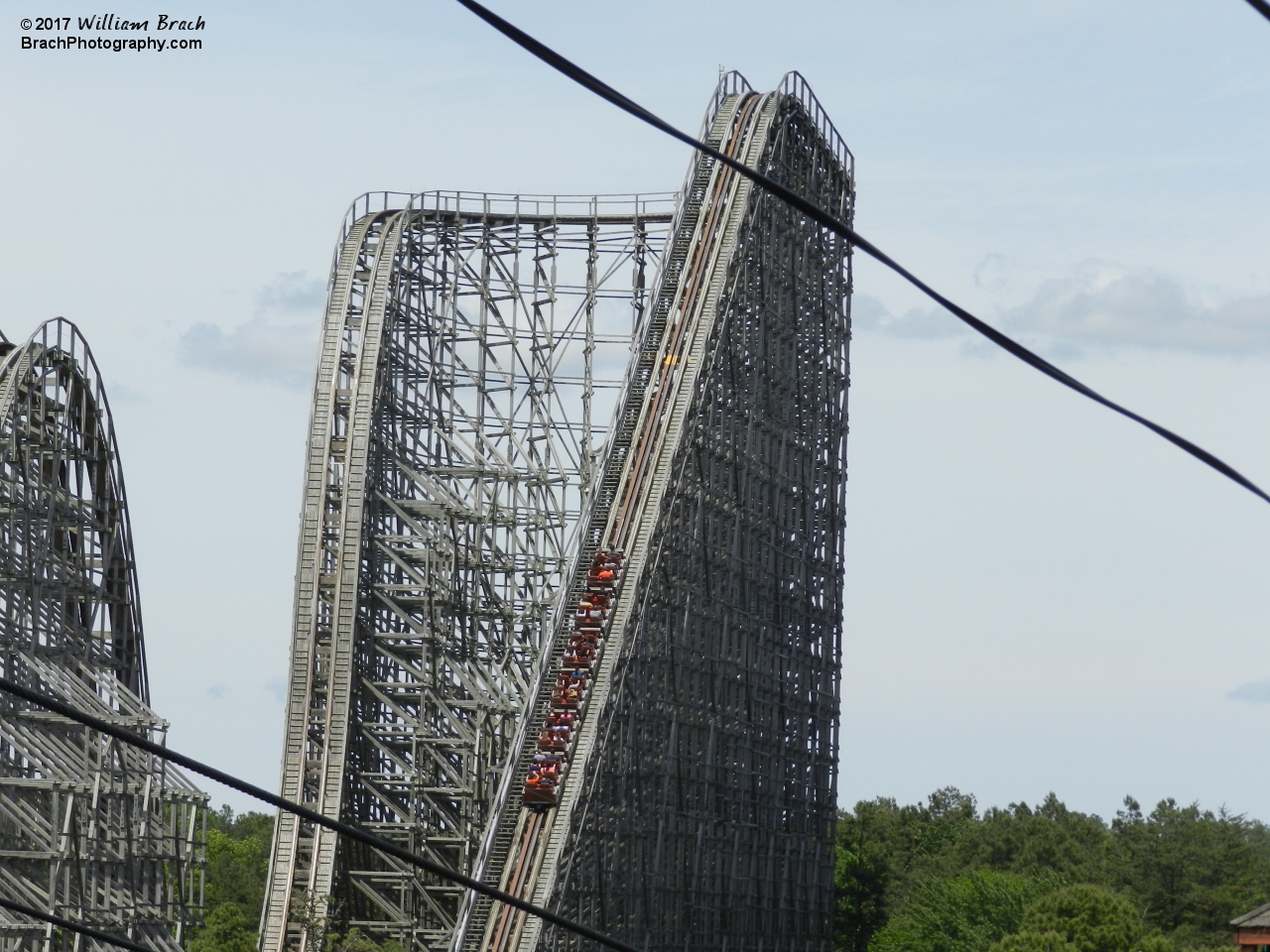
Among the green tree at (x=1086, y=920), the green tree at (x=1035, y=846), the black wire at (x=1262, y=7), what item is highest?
the green tree at (x=1035, y=846)

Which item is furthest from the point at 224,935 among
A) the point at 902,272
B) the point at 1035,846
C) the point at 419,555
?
the point at 902,272

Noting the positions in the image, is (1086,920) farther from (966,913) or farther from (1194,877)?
(1194,877)

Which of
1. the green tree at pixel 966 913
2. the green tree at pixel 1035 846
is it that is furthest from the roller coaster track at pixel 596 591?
the green tree at pixel 1035 846

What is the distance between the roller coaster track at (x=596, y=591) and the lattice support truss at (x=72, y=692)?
4.03 m

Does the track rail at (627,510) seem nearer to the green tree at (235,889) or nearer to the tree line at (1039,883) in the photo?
the green tree at (235,889)

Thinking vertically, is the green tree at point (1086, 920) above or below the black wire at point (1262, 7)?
below

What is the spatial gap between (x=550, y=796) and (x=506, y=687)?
360 inches

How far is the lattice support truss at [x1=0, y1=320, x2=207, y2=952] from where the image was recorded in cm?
1995

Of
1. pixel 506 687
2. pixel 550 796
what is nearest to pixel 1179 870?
pixel 506 687

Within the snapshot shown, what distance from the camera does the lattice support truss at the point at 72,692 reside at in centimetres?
1995

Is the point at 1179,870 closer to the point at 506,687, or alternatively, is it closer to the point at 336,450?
the point at 506,687

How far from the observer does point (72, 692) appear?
21469 mm

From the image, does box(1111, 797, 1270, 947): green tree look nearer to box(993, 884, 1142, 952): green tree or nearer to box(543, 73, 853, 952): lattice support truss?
box(993, 884, 1142, 952): green tree

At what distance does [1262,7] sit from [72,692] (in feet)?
62.3
